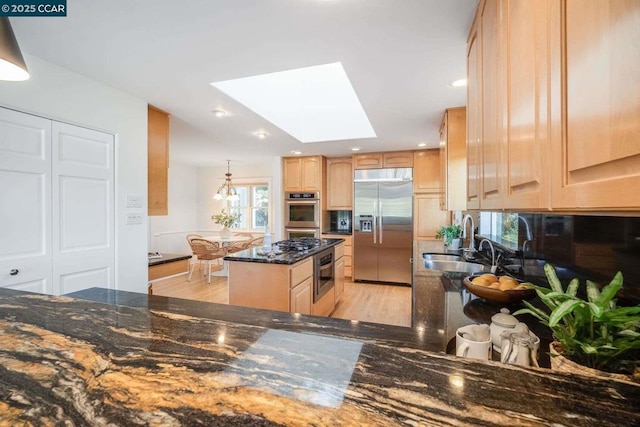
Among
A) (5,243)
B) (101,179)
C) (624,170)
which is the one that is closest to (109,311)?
(624,170)

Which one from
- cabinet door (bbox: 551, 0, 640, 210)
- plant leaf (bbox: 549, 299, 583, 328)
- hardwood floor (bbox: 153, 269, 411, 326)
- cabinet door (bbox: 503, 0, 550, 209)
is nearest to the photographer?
cabinet door (bbox: 551, 0, 640, 210)

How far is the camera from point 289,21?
56.8 inches

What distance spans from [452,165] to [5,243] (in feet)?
11.0

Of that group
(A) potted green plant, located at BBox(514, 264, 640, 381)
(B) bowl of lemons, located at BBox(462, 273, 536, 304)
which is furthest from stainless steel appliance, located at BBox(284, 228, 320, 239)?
(A) potted green plant, located at BBox(514, 264, 640, 381)

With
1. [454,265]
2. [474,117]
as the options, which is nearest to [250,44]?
[474,117]

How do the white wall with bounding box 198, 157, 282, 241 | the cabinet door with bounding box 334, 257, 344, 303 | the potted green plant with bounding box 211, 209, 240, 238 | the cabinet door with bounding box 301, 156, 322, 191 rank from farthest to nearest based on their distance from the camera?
the white wall with bounding box 198, 157, 282, 241 < the potted green plant with bounding box 211, 209, 240, 238 < the cabinet door with bounding box 301, 156, 322, 191 < the cabinet door with bounding box 334, 257, 344, 303

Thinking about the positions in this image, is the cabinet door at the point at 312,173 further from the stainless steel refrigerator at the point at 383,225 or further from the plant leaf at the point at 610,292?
the plant leaf at the point at 610,292

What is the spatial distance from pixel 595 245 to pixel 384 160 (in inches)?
155

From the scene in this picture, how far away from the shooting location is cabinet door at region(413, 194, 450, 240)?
4.50m

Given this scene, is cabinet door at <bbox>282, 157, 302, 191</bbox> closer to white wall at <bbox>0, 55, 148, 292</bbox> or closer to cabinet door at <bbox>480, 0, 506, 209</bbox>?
white wall at <bbox>0, 55, 148, 292</bbox>

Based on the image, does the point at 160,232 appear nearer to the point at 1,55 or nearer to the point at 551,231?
the point at 1,55

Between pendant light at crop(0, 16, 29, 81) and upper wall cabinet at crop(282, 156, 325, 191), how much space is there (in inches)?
162

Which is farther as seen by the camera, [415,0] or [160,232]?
[160,232]

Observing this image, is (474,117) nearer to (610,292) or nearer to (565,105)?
(565,105)
